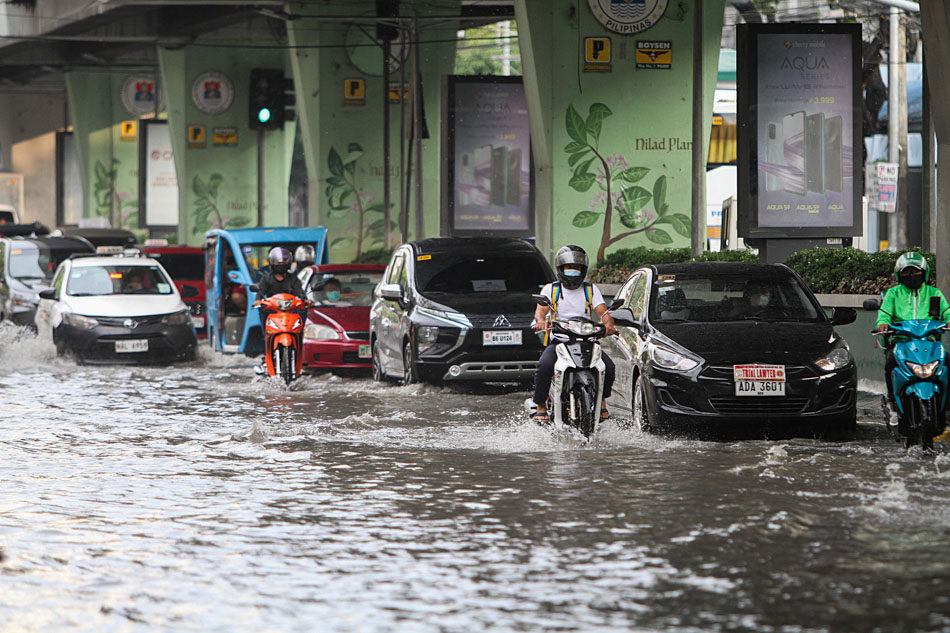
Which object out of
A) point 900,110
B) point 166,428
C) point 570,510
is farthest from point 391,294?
point 900,110

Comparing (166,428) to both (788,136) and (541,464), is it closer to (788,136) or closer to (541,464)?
(541,464)

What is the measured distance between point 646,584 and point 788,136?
13.2 metres

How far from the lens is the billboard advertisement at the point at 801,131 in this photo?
19.4 m

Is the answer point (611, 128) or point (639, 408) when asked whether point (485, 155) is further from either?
point (639, 408)

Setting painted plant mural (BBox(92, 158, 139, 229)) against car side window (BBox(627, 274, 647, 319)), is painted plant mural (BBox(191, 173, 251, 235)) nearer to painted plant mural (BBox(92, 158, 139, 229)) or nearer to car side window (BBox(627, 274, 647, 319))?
painted plant mural (BBox(92, 158, 139, 229))

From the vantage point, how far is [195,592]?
23.1ft

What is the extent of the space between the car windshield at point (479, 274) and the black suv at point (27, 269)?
10.9 metres

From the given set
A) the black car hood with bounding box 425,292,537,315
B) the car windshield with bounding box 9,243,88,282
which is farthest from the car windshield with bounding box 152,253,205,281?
the black car hood with bounding box 425,292,537,315

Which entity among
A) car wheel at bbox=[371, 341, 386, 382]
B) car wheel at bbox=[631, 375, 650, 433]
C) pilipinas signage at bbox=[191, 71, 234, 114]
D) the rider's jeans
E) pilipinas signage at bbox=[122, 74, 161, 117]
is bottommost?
car wheel at bbox=[371, 341, 386, 382]

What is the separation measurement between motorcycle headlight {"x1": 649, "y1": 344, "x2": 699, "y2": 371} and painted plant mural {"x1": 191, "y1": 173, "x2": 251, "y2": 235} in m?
38.5

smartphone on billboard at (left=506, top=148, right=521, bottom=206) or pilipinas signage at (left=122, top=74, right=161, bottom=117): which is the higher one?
pilipinas signage at (left=122, top=74, right=161, bottom=117)

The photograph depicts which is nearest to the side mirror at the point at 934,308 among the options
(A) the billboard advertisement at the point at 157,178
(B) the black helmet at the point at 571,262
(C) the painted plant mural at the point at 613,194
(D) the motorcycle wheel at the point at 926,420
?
(D) the motorcycle wheel at the point at 926,420

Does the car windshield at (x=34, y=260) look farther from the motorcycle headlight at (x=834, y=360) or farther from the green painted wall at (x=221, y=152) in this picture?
the motorcycle headlight at (x=834, y=360)

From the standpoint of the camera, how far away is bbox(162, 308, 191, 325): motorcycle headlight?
77.1 feet
